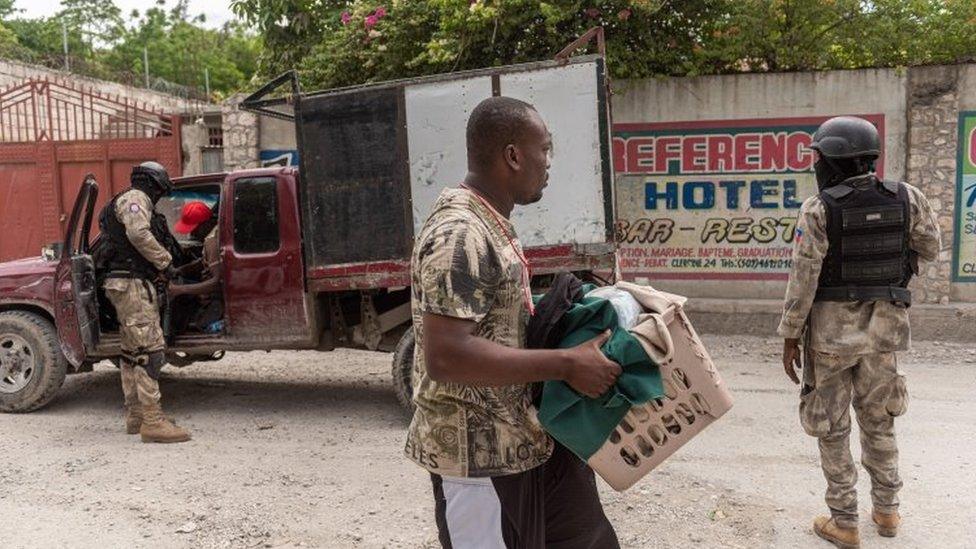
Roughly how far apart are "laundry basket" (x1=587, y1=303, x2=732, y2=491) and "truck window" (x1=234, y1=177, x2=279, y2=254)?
4.19 m

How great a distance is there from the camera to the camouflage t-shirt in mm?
1854

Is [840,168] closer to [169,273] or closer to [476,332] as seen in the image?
[476,332]

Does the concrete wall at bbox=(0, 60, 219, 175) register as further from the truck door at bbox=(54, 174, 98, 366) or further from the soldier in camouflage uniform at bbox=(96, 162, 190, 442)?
the soldier in camouflage uniform at bbox=(96, 162, 190, 442)

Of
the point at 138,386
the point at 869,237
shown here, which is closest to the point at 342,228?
the point at 138,386

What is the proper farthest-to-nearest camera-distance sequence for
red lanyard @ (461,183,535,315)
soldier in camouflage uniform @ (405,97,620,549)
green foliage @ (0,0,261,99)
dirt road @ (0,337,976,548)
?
1. green foliage @ (0,0,261,99)
2. dirt road @ (0,337,976,548)
3. red lanyard @ (461,183,535,315)
4. soldier in camouflage uniform @ (405,97,620,549)

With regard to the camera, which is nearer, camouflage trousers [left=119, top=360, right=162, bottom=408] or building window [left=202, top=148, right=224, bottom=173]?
camouflage trousers [left=119, top=360, right=162, bottom=408]

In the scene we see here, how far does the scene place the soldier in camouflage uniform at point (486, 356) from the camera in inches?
Result: 72.8

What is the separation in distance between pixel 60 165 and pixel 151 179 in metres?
6.23

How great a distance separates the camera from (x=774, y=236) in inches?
345

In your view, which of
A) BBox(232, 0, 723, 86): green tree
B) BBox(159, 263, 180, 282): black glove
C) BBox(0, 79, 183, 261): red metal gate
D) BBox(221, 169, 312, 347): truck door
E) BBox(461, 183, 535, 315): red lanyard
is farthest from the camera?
BBox(0, 79, 183, 261): red metal gate

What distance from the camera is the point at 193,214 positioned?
6.20 metres

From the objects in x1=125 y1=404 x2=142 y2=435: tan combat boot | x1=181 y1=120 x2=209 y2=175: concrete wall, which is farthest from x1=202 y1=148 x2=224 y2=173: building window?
x1=125 y1=404 x2=142 y2=435: tan combat boot

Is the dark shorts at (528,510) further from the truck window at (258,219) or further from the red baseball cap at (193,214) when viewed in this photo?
the red baseball cap at (193,214)

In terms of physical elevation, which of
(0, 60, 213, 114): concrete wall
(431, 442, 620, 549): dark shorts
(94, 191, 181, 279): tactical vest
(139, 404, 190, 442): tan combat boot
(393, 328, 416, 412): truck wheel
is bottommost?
Result: (139, 404, 190, 442): tan combat boot
